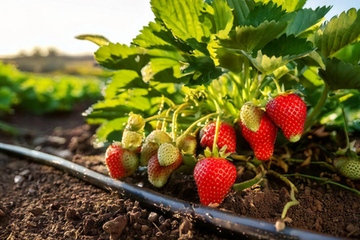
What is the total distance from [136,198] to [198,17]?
63 cm

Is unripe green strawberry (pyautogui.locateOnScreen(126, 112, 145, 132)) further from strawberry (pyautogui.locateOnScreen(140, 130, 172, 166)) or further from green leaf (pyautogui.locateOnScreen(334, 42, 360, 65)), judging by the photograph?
green leaf (pyautogui.locateOnScreen(334, 42, 360, 65))

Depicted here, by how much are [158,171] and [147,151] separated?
9 centimetres

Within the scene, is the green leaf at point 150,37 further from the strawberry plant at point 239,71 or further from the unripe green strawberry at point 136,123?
the unripe green strawberry at point 136,123

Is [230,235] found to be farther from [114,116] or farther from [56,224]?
[114,116]

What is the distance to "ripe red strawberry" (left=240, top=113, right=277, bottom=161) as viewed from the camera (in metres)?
1.70

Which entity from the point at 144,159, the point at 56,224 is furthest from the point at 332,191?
the point at 56,224

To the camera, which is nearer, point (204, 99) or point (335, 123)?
point (204, 99)

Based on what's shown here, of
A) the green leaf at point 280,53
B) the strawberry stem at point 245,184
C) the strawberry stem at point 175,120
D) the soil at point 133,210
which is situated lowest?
the soil at point 133,210

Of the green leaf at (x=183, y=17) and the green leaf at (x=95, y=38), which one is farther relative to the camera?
the green leaf at (x=95, y=38)

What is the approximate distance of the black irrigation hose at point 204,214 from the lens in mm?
1330

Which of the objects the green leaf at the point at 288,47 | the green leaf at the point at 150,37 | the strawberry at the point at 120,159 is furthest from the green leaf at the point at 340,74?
the strawberry at the point at 120,159

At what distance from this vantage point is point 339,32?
1.71 metres

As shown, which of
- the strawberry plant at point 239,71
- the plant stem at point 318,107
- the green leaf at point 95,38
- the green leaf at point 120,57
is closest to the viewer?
the strawberry plant at point 239,71

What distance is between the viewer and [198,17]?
179 cm
